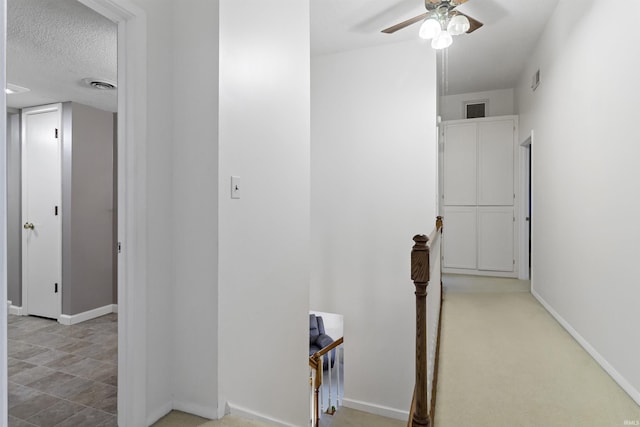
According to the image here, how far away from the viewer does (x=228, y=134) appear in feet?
6.11

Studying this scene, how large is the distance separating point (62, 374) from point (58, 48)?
7.99 ft

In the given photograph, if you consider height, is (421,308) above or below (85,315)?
above

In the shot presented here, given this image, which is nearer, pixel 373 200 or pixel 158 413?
pixel 158 413

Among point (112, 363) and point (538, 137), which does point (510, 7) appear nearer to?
point (538, 137)

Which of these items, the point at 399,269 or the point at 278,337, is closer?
the point at 278,337

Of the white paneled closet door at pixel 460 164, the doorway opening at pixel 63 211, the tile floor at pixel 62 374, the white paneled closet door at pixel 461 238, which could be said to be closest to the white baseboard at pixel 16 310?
the doorway opening at pixel 63 211

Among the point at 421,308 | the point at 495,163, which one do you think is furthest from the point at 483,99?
the point at 421,308

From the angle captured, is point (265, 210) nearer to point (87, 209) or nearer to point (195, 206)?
point (195, 206)

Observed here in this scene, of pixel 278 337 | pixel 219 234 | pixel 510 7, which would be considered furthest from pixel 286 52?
pixel 510 7

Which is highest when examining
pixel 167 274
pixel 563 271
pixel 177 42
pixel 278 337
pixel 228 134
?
pixel 177 42

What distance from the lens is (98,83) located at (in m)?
3.53

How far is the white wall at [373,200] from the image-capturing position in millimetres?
3994

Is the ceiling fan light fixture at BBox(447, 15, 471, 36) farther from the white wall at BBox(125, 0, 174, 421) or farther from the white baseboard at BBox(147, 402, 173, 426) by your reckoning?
the white baseboard at BBox(147, 402, 173, 426)

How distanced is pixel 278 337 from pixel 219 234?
3.03ft
